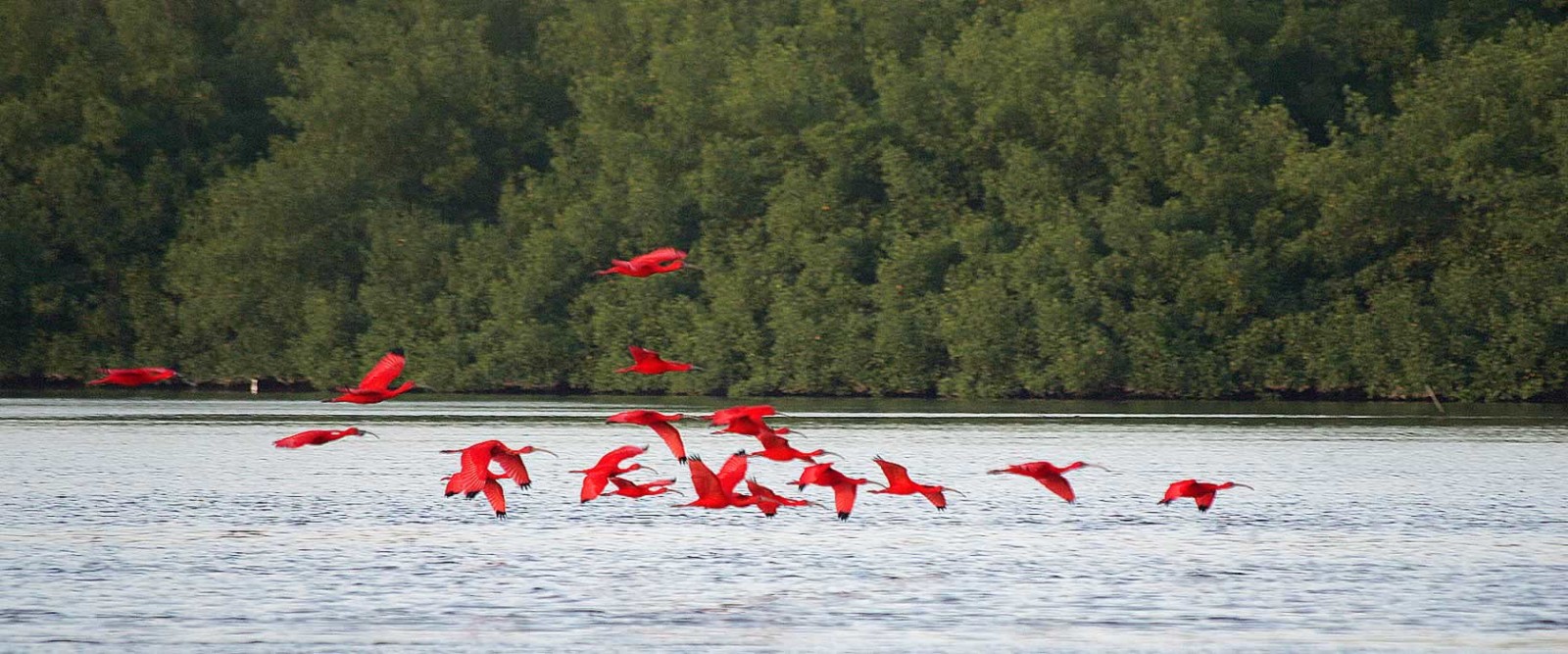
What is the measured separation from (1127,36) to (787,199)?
27.2 ft

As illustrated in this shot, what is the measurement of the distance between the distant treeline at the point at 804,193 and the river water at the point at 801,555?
18.6 metres

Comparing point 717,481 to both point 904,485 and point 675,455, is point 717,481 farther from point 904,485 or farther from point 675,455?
point 904,485

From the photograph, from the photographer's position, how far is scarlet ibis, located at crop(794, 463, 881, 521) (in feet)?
48.0

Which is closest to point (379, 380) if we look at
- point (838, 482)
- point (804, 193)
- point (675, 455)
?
point (675, 455)

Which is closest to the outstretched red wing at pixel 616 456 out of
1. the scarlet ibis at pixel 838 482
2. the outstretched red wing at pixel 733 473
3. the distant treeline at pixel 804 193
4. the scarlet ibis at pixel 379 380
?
the outstretched red wing at pixel 733 473

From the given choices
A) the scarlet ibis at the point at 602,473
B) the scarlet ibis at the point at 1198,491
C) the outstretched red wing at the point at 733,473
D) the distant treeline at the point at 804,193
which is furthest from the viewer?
the distant treeline at the point at 804,193

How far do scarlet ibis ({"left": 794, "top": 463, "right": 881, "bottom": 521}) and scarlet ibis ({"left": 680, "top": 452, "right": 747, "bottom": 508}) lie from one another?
50cm

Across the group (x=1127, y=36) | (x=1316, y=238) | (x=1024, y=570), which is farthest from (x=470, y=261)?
(x=1024, y=570)

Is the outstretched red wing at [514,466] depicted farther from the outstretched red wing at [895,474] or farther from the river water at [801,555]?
the outstretched red wing at [895,474]

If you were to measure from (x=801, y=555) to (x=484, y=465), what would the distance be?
88.8 inches

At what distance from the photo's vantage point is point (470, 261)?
5416cm

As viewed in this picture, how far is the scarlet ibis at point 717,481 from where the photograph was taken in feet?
47.1

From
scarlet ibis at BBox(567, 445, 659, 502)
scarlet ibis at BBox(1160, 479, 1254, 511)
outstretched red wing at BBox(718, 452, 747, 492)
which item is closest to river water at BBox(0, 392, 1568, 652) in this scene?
scarlet ibis at BBox(1160, 479, 1254, 511)

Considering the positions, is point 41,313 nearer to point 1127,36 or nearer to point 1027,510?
point 1127,36
